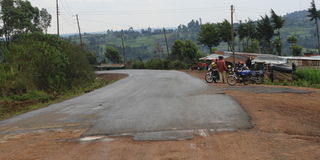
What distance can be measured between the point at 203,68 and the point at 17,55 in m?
30.3

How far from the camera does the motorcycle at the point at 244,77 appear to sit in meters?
22.8

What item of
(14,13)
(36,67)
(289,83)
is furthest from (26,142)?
(14,13)

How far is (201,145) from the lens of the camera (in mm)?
7465

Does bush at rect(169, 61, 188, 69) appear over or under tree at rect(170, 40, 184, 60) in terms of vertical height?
under

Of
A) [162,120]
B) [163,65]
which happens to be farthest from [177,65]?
[162,120]

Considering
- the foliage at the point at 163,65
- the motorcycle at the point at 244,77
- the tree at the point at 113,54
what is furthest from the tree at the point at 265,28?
the motorcycle at the point at 244,77

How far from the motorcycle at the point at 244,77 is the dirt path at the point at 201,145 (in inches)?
484

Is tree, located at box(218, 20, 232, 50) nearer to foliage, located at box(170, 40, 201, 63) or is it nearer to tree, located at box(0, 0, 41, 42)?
foliage, located at box(170, 40, 201, 63)

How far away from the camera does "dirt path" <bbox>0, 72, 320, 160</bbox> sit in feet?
22.2

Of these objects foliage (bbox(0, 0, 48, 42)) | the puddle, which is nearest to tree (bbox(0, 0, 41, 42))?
foliage (bbox(0, 0, 48, 42))

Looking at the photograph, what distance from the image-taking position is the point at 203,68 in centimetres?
5447

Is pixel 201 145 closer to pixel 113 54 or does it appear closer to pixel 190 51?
pixel 190 51

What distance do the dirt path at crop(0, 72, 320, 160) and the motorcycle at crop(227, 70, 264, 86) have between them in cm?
1230

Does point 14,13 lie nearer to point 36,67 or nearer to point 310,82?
point 36,67
